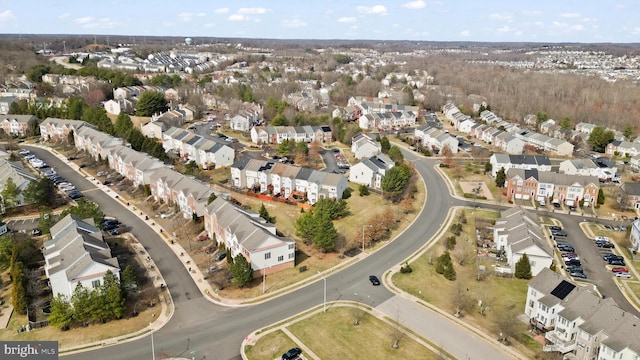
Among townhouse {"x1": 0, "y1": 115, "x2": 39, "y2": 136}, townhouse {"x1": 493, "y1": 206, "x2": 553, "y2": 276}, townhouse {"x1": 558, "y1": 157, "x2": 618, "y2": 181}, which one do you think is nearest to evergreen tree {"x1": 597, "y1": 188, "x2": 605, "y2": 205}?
townhouse {"x1": 558, "y1": 157, "x2": 618, "y2": 181}

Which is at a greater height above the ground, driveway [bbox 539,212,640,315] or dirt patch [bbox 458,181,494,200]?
dirt patch [bbox 458,181,494,200]

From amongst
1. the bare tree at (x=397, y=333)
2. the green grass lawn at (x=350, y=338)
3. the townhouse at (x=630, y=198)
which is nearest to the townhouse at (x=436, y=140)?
the townhouse at (x=630, y=198)

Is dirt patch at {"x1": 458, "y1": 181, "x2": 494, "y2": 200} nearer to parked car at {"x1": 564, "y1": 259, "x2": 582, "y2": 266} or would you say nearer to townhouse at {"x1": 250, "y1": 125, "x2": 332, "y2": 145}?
parked car at {"x1": 564, "y1": 259, "x2": 582, "y2": 266}

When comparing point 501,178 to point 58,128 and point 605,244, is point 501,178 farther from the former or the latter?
point 58,128

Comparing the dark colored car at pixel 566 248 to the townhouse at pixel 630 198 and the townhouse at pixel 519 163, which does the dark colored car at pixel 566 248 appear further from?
the townhouse at pixel 519 163

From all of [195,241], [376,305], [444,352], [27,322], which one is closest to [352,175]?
[195,241]

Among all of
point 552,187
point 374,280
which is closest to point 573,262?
point 552,187

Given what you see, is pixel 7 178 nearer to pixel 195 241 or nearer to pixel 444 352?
pixel 195 241
